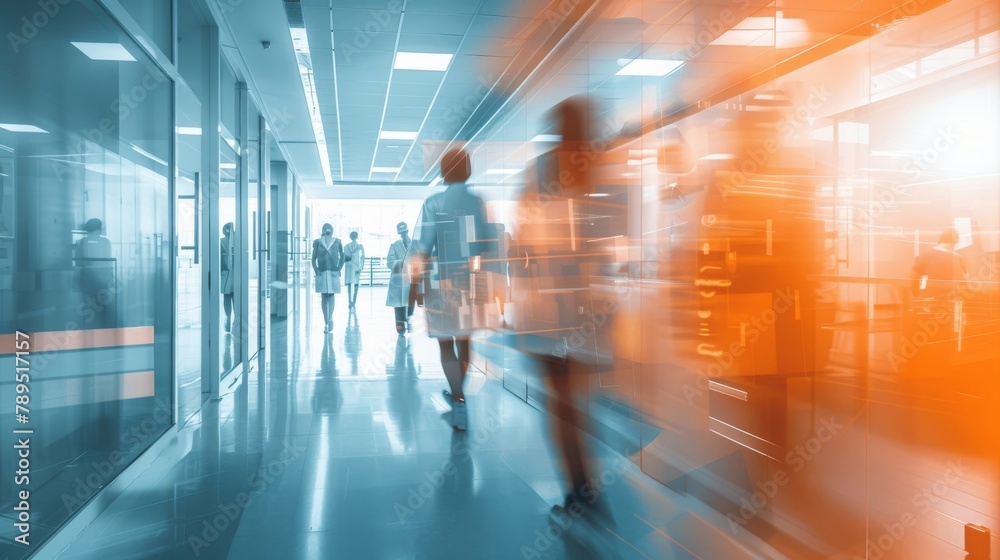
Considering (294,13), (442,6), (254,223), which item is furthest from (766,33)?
(254,223)

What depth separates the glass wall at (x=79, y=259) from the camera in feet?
6.91

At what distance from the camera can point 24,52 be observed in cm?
221

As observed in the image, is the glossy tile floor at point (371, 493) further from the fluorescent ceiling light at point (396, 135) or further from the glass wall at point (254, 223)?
the fluorescent ceiling light at point (396, 135)

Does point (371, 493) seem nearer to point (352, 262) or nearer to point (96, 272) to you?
point (96, 272)

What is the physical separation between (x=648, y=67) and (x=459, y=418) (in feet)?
13.8

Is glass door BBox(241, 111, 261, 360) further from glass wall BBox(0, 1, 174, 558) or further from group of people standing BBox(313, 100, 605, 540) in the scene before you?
glass wall BBox(0, 1, 174, 558)

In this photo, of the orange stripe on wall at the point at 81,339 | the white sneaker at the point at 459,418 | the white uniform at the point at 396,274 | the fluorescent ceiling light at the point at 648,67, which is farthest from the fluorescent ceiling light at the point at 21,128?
the white uniform at the point at 396,274

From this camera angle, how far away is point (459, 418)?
4.03 m

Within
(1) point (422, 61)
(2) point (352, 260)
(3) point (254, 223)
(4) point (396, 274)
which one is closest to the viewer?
(1) point (422, 61)

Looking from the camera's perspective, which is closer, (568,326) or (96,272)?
(96,272)

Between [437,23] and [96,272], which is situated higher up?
[437,23]

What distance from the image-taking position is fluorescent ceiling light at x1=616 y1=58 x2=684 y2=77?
6.01 m

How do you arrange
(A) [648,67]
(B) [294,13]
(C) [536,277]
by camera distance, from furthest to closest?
(A) [648,67]
(C) [536,277]
(B) [294,13]

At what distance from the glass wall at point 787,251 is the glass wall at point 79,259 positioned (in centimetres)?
191
